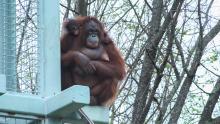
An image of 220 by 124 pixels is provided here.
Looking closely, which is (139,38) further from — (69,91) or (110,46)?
(69,91)

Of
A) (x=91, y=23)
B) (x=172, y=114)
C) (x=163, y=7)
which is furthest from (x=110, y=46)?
(x=163, y=7)

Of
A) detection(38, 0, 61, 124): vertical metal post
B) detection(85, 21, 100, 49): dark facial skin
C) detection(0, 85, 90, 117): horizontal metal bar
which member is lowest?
detection(0, 85, 90, 117): horizontal metal bar

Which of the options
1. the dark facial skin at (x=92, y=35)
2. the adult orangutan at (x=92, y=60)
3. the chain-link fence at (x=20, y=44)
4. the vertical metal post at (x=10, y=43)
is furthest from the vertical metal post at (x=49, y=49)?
the dark facial skin at (x=92, y=35)

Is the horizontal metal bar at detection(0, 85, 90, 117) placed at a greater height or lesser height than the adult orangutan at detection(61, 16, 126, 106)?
lesser

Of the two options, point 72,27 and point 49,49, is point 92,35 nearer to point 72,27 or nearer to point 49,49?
point 72,27

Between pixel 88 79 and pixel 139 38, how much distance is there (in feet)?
11.8

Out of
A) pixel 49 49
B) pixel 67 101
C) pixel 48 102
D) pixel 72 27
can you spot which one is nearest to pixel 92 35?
pixel 72 27

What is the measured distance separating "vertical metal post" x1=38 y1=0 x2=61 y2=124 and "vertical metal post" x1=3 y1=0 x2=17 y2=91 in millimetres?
189

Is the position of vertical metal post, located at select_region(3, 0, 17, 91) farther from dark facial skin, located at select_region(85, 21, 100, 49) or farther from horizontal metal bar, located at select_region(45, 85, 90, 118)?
dark facial skin, located at select_region(85, 21, 100, 49)

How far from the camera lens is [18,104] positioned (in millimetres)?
4355

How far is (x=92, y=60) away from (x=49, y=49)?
1.40 meters

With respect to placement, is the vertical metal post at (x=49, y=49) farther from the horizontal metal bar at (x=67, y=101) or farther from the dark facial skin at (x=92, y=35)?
the dark facial skin at (x=92, y=35)

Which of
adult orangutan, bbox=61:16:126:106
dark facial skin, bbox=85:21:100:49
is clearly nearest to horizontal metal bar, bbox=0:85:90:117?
adult orangutan, bbox=61:16:126:106

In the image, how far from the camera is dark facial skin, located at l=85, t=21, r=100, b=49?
6.04m
